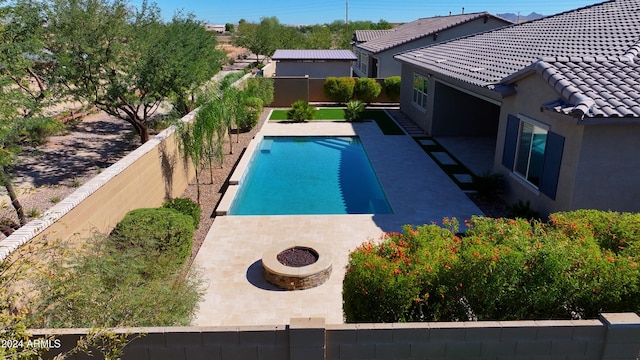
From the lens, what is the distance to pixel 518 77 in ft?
39.3

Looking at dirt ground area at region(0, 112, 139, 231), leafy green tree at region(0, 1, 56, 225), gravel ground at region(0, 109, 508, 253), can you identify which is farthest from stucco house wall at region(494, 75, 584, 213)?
dirt ground area at region(0, 112, 139, 231)

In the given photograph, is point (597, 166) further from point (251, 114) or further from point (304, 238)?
point (251, 114)

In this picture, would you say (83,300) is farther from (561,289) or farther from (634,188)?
(634,188)

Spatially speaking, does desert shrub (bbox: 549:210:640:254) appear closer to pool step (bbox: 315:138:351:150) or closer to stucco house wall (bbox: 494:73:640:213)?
stucco house wall (bbox: 494:73:640:213)

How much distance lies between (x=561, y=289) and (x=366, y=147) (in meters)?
14.8

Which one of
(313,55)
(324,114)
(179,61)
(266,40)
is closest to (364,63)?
(313,55)

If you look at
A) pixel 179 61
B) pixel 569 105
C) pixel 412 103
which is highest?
pixel 179 61

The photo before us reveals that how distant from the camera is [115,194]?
917cm

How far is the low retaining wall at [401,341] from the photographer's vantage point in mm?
4969

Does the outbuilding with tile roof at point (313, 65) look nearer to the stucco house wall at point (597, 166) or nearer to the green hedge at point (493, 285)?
the stucco house wall at point (597, 166)

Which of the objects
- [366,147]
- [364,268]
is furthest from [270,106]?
[364,268]

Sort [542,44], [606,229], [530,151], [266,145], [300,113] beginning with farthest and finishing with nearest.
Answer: [300,113], [266,145], [542,44], [530,151], [606,229]

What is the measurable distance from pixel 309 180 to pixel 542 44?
9.74 metres

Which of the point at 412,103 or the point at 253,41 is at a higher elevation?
the point at 253,41
